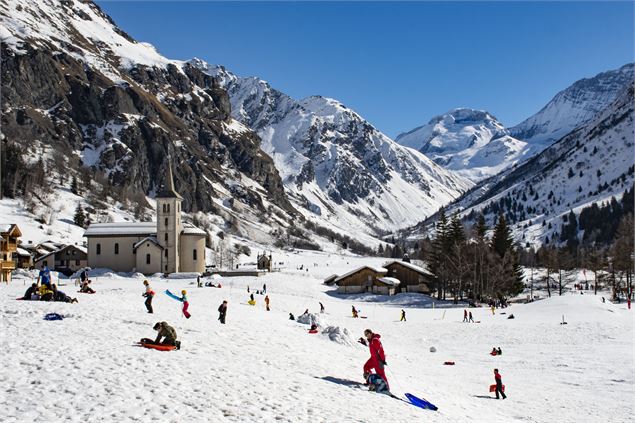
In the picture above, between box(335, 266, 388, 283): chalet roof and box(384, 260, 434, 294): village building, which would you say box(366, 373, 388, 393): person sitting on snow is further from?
box(384, 260, 434, 294): village building

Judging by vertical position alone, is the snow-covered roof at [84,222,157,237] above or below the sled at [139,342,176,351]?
above

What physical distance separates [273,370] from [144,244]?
252 ft

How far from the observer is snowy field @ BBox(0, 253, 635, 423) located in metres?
15.5

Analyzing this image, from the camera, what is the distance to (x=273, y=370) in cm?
2147

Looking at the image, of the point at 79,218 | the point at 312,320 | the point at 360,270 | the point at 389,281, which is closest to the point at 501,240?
the point at 389,281

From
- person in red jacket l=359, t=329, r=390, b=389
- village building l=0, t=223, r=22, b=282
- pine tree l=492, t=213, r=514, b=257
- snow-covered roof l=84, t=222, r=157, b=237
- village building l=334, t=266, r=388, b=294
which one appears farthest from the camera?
snow-covered roof l=84, t=222, r=157, b=237

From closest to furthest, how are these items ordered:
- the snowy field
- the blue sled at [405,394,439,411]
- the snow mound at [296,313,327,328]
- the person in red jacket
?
the snowy field < the blue sled at [405,394,439,411] < the person in red jacket < the snow mound at [296,313,327,328]

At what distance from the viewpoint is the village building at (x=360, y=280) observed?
292 ft

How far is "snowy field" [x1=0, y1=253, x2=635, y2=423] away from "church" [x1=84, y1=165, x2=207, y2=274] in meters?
52.3

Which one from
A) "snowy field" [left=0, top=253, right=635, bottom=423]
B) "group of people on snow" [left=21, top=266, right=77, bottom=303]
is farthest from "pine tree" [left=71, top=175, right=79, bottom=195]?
"group of people on snow" [left=21, top=266, right=77, bottom=303]

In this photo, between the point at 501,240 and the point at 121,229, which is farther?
the point at 121,229

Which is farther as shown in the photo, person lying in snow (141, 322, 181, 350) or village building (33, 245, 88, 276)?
village building (33, 245, 88, 276)

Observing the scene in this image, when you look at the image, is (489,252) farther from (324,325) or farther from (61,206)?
(61,206)

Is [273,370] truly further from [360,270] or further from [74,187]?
[74,187]
